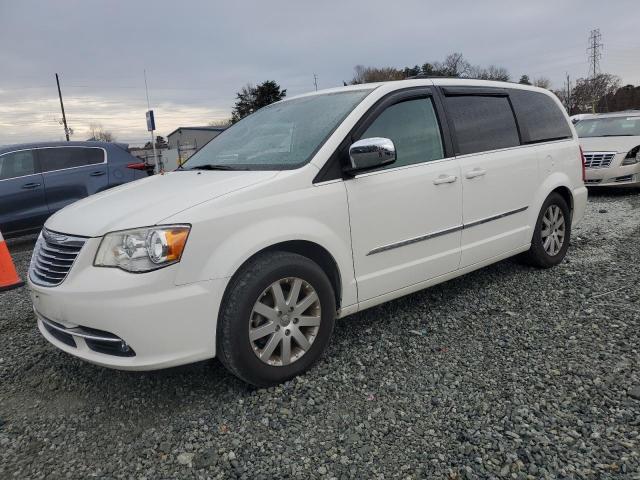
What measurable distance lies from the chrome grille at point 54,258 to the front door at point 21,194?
5.00m

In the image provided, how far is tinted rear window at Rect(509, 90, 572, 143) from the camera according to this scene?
14.9 feet

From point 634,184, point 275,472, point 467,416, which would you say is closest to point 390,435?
point 467,416

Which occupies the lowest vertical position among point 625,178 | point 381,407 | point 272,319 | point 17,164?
point 381,407

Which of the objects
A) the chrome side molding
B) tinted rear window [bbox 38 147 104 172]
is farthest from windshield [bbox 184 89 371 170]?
tinted rear window [bbox 38 147 104 172]

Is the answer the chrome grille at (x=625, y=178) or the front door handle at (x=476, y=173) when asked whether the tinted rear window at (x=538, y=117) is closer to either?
the front door handle at (x=476, y=173)

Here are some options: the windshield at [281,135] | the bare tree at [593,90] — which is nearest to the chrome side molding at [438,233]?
the windshield at [281,135]

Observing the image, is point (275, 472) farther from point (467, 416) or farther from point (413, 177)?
point (413, 177)

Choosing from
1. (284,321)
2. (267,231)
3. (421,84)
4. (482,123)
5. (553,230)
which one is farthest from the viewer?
(553,230)

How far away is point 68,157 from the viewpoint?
7887 mm

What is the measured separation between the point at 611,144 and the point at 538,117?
6.21m

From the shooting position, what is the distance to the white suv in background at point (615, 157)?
9484mm

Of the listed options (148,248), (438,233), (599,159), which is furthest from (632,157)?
(148,248)

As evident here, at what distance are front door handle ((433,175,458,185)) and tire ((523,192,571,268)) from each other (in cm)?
137

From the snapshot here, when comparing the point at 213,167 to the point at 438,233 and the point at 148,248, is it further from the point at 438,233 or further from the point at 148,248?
the point at 438,233
